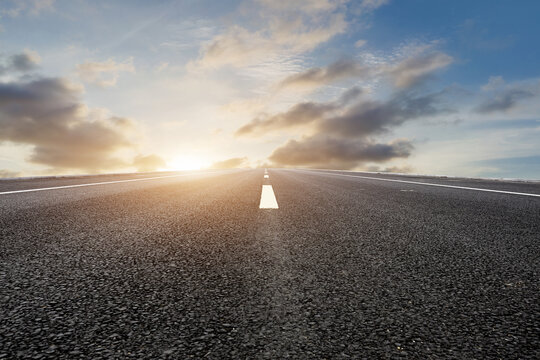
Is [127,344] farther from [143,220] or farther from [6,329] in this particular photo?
[143,220]

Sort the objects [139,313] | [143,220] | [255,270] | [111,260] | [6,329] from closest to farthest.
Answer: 1. [6,329]
2. [139,313]
3. [255,270]
4. [111,260]
5. [143,220]

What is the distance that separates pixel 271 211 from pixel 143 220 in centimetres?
142

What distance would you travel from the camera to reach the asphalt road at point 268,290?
1082mm

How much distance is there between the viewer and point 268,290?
1.52 meters

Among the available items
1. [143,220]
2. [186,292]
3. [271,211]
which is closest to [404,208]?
[271,211]

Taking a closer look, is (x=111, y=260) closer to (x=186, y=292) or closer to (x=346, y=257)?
(x=186, y=292)

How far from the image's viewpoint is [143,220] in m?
3.28

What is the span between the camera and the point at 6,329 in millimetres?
1161

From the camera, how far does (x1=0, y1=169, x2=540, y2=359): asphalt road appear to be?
108cm

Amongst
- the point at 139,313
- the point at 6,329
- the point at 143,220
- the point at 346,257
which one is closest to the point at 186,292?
the point at 139,313

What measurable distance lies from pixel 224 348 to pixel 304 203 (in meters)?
3.64

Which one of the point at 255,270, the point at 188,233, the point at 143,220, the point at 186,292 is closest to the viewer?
the point at 186,292

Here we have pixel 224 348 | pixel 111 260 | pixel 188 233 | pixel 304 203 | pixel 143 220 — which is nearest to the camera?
pixel 224 348

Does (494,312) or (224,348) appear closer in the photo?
(224,348)
